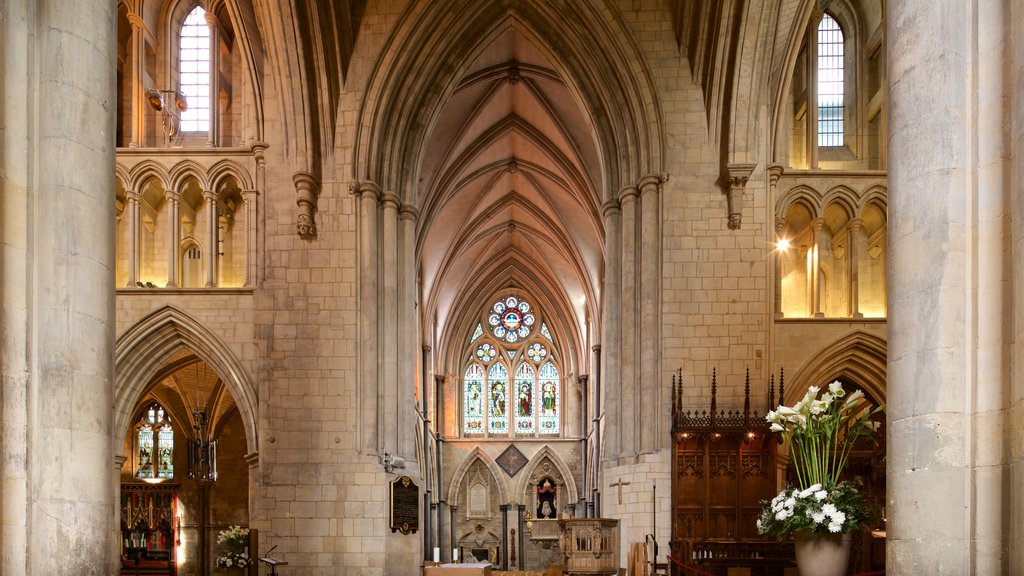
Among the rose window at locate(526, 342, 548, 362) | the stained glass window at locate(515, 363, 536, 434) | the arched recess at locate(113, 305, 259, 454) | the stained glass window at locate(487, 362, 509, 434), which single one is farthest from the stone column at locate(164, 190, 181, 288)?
the rose window at locate(526, 342, 548, 362)

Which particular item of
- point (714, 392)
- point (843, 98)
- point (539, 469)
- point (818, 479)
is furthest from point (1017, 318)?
point (539, 469)

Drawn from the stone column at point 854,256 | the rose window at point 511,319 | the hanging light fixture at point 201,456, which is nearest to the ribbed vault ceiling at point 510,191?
the rose window at point 511,319

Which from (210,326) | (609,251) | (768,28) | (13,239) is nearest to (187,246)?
(210,326)

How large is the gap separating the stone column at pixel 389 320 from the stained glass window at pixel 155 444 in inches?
396

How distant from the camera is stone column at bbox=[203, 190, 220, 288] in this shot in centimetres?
1858

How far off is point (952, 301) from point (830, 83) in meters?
14.7

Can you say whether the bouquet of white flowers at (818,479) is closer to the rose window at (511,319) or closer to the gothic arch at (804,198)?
the gothic arch at (804,198)

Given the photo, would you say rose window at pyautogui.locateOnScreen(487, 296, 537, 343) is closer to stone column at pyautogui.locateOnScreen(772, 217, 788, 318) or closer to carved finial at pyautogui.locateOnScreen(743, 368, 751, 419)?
stone column at pyautogui.locateOnScreen(772, 217, 788, 318)

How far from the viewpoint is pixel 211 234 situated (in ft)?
61.4

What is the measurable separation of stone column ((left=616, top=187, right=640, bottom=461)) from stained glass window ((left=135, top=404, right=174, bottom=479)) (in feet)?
44.5

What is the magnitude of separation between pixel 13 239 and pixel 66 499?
159cm

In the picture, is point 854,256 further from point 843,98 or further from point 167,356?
point 167,356

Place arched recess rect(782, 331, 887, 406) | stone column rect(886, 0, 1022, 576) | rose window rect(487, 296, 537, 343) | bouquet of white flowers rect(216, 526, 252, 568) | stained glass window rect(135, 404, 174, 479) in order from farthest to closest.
Result: rose window rect(487, 296, 537, 343)
stained glass window rect(135, 404, 174, 479)
arched recess rect(782, 331, 887, 406)
bouquet of white flowers rect(216, 526, 252, 568)
stone column rect(886, 0, 1022, 576)

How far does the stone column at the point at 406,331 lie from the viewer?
1942 cm
